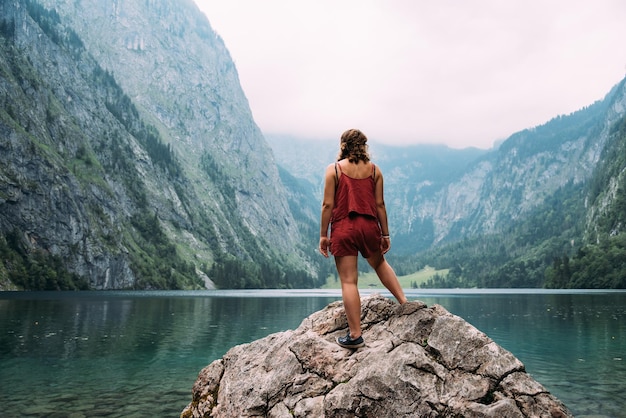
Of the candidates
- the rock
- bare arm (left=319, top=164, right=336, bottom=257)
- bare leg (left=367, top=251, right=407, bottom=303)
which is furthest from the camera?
bare leg (left=367, top=251, right=407, bottom=303)

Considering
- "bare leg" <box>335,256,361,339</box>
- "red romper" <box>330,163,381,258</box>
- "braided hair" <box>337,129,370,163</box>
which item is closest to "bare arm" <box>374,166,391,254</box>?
"red romper" <box>330,163,381,258</box>

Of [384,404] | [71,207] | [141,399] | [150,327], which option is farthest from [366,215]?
[71,207]

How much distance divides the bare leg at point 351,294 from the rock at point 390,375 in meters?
0.53

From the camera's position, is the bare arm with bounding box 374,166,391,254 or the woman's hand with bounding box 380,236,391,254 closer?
the bare arm with bounding box 374,166,391,254

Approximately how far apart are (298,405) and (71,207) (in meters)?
193

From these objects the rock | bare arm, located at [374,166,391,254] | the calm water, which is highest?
bare arm, located at [374,166,391,254]

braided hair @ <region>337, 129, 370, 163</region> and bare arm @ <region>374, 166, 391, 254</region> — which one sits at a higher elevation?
braided hair @ <region>337, 129, 370, 163</region>

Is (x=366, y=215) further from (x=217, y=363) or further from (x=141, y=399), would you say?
(x=141, y=399)

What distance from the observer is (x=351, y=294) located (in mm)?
10898

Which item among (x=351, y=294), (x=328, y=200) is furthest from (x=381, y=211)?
(x=351, y=294)

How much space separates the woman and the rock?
647 mm

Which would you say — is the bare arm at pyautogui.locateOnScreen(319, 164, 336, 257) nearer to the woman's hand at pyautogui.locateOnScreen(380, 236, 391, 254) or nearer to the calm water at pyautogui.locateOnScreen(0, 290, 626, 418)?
the woman's hand at pyautogui.locateOnScreen(380, 236, 391, 254)

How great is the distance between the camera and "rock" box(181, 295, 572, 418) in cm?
952

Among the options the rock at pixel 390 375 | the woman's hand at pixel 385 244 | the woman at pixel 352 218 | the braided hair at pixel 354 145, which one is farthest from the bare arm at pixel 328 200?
the rock at pixel 390 375
